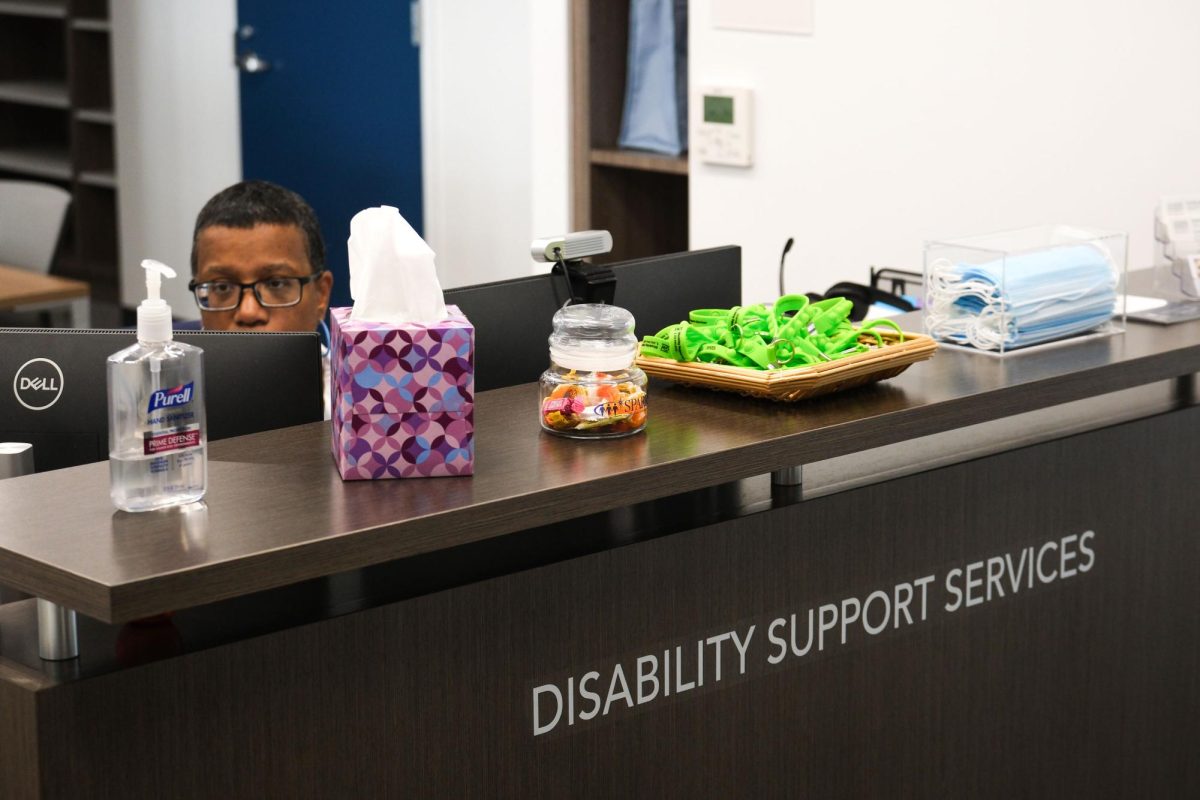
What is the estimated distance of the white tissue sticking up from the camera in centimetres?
141

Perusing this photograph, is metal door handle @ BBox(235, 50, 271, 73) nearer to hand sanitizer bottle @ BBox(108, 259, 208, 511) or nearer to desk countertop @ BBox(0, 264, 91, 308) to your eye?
desk countertop @ BBox(0, 264, 91, 308)

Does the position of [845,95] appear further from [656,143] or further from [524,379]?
[524,379]

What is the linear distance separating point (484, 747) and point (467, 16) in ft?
13.1

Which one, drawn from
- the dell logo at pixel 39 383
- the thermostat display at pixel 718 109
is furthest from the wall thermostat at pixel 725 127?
the dell logo at pixel 39 383

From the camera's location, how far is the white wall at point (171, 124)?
6.06 metres

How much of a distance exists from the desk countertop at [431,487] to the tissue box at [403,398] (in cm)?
2

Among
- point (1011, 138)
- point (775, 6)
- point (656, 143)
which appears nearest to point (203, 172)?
point (656, 143)

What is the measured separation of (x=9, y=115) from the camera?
733 cm

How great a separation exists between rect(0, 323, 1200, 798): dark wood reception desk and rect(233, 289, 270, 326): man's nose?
862mm

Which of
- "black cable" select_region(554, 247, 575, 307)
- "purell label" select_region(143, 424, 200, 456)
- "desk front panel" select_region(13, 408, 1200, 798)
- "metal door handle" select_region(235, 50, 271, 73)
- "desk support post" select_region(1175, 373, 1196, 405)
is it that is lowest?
"desk front panel" select_region(13, 408, 1200, 798)

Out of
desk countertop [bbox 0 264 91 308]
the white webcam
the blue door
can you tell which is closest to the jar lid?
the white webcam

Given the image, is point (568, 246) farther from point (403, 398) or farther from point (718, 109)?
point (718, 109)

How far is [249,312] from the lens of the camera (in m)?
2.49

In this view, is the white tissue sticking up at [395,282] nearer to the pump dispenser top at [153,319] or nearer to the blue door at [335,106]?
the pump dispenser top at [153,319]
